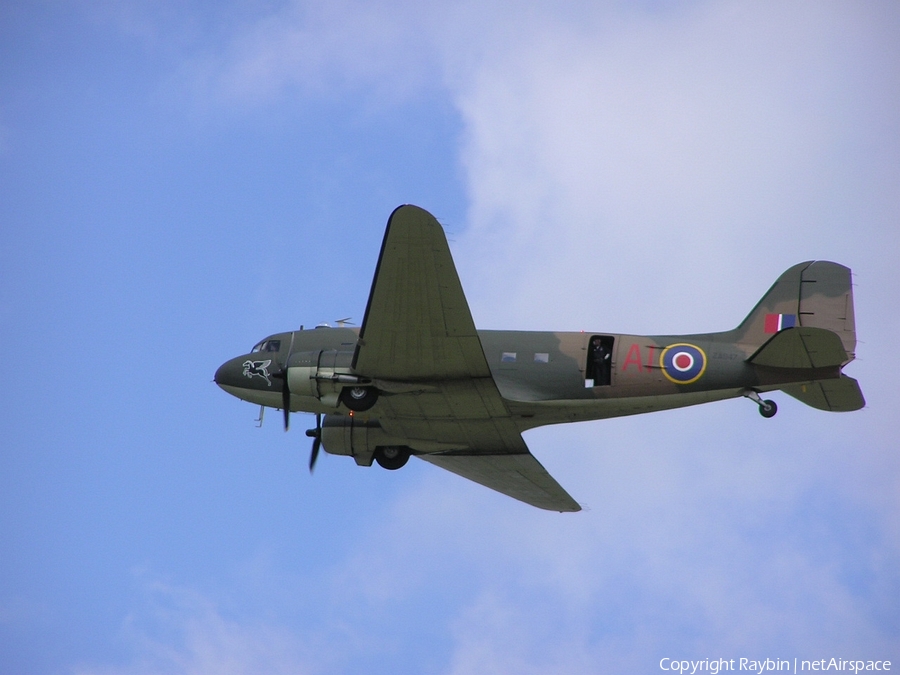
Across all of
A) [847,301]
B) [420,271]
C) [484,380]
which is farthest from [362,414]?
[847,301]

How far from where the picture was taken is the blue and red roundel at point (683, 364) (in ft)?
85.6

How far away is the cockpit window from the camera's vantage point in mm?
29719

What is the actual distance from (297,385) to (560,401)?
683 centimetres

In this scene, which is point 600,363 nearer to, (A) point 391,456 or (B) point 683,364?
(B) point 683,364

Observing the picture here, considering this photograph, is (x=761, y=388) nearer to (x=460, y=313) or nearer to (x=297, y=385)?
(x=460, y=313)

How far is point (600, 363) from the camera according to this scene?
2677cm

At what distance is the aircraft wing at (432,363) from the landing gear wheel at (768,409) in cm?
635

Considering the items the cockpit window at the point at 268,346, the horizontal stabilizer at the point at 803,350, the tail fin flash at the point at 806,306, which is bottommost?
the horizontal stabilizer at the point at 803,350

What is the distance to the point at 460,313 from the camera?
2439cm

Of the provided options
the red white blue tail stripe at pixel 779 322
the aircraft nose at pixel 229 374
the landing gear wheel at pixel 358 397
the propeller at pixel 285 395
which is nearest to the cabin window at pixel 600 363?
the red white blue tail stripe at pixel 779 322

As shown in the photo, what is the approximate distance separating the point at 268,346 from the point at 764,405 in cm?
1356

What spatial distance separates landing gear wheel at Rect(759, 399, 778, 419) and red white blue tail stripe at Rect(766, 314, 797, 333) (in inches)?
81.7

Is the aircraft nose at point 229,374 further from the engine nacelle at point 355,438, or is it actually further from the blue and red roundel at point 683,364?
the blue and red roundel at point 683,364

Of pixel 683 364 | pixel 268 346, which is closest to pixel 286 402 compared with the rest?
pixel 268 346
